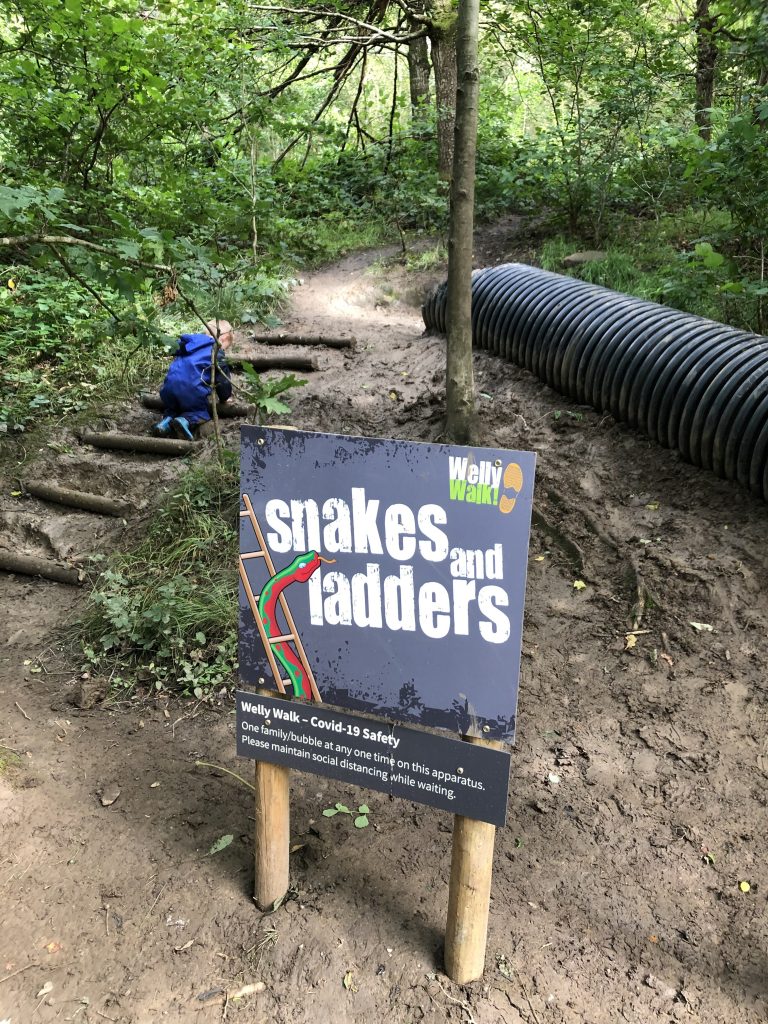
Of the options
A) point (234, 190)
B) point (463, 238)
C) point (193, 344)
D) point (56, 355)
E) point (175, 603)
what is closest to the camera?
point (175, 603)

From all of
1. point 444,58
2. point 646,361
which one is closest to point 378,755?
point 646,361

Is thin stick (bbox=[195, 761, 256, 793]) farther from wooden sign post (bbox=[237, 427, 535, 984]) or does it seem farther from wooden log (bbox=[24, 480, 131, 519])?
wooden log (bbox=[24, 480, 131, 519])

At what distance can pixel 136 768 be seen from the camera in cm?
302

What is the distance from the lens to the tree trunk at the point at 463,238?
12.6 ft

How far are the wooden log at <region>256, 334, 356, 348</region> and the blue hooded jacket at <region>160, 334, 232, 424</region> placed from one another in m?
1.79

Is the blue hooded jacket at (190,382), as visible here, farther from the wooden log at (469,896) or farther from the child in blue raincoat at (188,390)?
the wooden log at (469,896)

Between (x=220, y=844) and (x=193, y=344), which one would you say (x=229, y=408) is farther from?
(x=220, y=844)

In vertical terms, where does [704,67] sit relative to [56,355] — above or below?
above

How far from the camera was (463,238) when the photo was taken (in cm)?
445

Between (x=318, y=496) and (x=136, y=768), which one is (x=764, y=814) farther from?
(x=136, y=768)

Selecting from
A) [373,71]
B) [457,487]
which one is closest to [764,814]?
[457,487]

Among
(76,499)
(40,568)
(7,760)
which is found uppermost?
(76,499)

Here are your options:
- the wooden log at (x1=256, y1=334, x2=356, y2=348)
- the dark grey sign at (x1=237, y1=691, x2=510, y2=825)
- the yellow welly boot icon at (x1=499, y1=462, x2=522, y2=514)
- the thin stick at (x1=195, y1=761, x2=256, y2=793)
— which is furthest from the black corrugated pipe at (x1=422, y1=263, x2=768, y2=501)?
the thin stick at (x1=195, y1=761, x2=256, y2=793)

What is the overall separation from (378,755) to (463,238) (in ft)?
11.1
